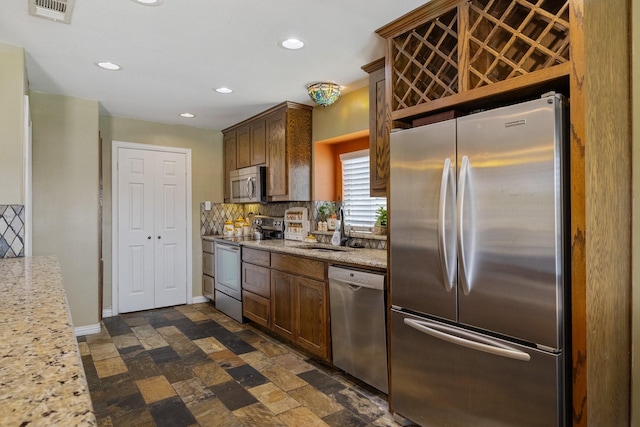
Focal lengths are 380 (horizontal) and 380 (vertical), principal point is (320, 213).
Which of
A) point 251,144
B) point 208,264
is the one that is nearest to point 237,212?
point 208,264

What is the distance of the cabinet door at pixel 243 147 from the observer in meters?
4.69

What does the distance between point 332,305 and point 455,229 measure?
51.2 inches

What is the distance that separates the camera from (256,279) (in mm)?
3857

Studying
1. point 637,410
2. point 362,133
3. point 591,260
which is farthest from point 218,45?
point 637,410

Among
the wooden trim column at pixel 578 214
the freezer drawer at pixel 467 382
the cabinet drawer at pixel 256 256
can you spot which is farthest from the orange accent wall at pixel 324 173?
the wooden trim column at pixel 578 214

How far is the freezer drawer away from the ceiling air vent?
8.15ft

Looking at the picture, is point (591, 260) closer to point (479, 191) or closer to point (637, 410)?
point (479, 191)

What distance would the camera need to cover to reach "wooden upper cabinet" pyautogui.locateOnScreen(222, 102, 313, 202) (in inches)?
157

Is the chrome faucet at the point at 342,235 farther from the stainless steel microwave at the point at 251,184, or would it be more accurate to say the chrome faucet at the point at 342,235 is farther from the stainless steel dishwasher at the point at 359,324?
the stainless steel microwave at the point at 251,184

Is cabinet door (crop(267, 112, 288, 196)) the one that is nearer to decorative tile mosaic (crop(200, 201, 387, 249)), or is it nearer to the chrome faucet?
decorative tile mosaic (crop(200, 201, 387, 249))

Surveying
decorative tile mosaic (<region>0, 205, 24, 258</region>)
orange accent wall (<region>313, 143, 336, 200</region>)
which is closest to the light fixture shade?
orange accent wall (<region>313, 143, 336, 200</region>)

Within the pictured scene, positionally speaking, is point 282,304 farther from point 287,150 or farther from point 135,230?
point 135,230

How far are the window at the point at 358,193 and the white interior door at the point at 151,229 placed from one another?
90.8 inches

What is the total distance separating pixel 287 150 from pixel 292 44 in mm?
1522
